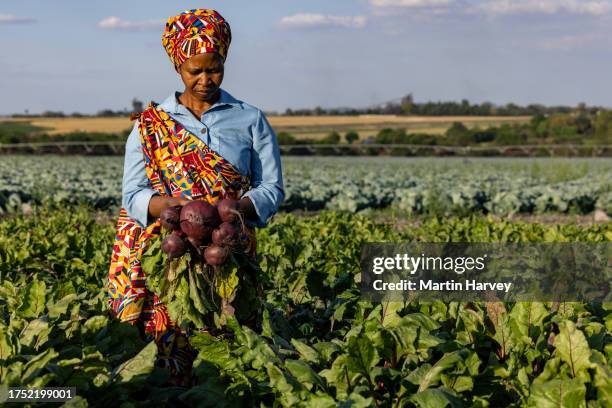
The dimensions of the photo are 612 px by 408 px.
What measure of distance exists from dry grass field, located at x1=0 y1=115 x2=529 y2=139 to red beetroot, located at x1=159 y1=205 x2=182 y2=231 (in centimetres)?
5045

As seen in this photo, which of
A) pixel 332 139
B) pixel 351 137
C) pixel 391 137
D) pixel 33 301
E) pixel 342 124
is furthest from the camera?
pixel 342 124

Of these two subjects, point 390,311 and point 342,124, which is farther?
point 342,124

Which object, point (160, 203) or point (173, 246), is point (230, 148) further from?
point (173, 246)

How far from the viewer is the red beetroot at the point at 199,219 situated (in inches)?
117

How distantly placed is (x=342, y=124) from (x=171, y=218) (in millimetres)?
61285

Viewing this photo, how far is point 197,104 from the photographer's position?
3.49 meters

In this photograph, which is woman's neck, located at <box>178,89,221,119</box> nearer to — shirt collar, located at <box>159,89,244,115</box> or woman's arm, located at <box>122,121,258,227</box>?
shirt collar, located at <box>159,89,244,115</box>

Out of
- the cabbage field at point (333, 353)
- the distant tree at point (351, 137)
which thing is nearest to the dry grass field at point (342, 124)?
the distant tree at point (351, 137)

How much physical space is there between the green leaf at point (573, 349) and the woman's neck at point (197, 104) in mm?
1762

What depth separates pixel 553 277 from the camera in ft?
16.2

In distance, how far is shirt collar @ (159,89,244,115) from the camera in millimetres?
3463

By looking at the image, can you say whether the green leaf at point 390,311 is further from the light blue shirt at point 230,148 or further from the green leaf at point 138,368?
the green leaf at point 138,368

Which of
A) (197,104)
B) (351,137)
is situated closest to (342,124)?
(351,137)

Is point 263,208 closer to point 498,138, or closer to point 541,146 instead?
point 541,146
